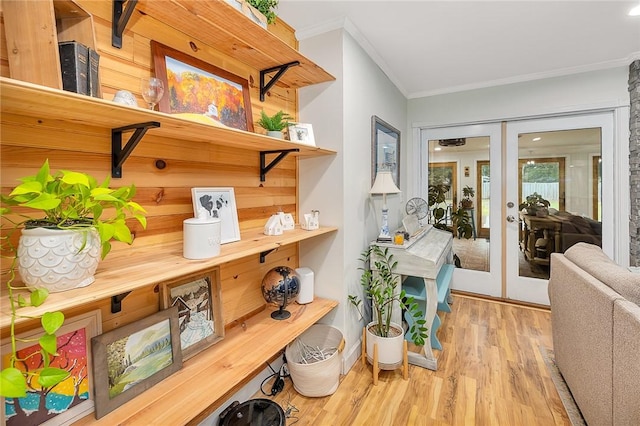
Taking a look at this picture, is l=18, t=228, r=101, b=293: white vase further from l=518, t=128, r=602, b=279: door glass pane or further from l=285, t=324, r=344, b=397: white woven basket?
l=518, t=128, r=602, b=279: door glass pane

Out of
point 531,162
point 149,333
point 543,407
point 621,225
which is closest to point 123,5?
point 149,333

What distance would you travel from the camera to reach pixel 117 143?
111 centimetres

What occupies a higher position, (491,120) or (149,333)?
(491,120)

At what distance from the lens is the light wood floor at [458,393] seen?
167 centimetres

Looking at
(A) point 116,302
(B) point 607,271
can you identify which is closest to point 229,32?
(A) point 116,302

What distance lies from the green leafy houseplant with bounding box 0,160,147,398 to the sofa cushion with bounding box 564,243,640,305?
190cm

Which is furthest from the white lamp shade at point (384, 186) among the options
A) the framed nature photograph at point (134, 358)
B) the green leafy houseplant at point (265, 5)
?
the framed nature photograph at point (134, 358)

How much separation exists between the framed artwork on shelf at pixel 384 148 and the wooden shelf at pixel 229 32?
776 millimetres

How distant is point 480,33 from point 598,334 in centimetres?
204

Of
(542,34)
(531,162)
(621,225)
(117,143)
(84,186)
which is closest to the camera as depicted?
(84,186)

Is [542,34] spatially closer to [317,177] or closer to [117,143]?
[317,177]

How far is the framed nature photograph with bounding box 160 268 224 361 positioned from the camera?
52.3 inches

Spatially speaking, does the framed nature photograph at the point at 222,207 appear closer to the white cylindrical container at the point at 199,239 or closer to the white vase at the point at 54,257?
the white cylindrical container at the point at 199,239

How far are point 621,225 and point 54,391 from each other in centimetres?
403
